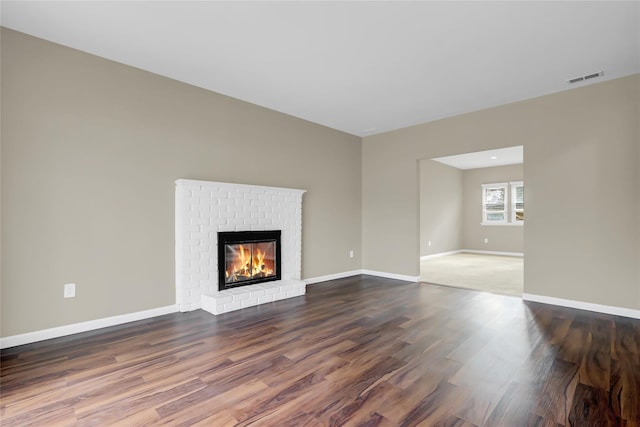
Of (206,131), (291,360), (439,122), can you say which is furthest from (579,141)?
(206,131)

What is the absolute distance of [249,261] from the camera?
4.20 metres

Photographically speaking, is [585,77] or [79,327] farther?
[585,77]

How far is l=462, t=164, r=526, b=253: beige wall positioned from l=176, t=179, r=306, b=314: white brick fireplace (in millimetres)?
7540

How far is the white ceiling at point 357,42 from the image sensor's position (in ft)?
7.90

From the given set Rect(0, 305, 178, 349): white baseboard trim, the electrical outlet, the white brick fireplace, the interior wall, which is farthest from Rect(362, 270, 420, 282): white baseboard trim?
the electrical outlet

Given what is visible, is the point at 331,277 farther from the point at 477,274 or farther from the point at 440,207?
the point at 440,207

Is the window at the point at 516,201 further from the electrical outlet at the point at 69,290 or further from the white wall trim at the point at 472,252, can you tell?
the electrical outlet at the point at 69,290

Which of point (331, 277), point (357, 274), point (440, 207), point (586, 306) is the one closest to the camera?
point (586, 306)

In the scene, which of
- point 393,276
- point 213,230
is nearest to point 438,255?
point 393,276

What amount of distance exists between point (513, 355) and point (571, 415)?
773 mm

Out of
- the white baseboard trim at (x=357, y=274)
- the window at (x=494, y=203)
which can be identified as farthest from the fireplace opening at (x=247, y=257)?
the window at (x=494, y=203)

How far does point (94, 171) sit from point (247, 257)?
1.97 metres

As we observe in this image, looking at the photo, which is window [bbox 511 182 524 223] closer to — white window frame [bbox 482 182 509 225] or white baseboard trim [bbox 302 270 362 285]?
white window frame [bbox 482 182 509 225]

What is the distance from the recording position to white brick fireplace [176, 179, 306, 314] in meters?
3.61
